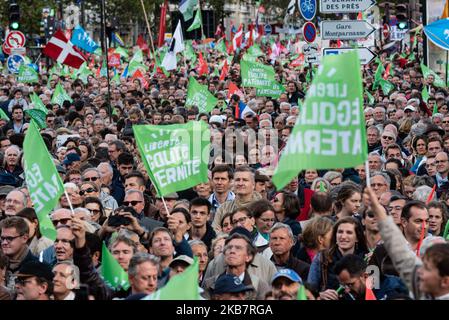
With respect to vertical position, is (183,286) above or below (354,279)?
above

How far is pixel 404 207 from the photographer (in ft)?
32.2

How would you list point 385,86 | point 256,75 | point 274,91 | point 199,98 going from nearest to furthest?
point 199,98
point 256,75
point 274,91
point 385,86

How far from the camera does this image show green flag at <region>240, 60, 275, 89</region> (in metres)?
24.6

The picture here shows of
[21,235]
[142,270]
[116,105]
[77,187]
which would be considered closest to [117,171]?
[77,187]

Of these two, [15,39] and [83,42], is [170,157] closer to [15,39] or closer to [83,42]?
[83,42]

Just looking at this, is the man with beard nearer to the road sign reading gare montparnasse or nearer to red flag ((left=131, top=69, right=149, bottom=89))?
the road sign reading gare montparnasse

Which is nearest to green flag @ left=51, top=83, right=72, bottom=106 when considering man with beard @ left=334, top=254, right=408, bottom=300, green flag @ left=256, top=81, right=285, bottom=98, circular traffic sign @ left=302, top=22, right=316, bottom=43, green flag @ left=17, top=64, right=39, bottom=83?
green flag @ left=256, top=81, right=285, bottom=98

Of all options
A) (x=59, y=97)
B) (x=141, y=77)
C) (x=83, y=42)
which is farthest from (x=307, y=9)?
(x=83, y=42)

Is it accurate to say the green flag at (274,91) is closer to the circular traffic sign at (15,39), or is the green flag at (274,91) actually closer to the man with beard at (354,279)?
the circular traffic sign at (15,39)

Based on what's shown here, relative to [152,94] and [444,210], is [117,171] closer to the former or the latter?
[444,210]

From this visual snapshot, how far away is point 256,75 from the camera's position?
24859 mm

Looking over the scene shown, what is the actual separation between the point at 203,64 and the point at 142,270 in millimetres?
29200

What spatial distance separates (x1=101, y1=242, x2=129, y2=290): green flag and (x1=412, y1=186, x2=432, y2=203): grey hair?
387 cm

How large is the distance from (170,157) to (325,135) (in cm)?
342
